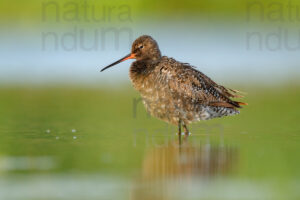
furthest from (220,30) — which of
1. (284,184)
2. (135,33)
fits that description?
(284,184)

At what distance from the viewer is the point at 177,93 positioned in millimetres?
9906

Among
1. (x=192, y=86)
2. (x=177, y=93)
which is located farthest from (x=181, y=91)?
(x=192, y=86)

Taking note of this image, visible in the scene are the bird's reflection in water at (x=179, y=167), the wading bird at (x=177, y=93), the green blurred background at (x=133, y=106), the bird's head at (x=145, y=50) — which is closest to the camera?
the bird's reflection in water at (x=179, y=167)

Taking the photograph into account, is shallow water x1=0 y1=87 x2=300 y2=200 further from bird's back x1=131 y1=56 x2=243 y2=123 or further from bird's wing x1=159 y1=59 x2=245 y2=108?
bird's wing x1=159 y1=59 x2=245 y2=108

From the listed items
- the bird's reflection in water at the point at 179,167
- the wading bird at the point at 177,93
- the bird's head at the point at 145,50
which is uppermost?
the bird's head at the point at 145,50

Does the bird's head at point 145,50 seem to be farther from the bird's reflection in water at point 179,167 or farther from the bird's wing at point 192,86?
the bird's reflection in water at point 179,167

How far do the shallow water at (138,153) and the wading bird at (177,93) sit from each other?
30 cm

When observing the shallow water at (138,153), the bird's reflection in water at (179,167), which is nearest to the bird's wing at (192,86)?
the shallow water at (138,153)

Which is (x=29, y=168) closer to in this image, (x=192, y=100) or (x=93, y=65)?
(x=192, y=100)

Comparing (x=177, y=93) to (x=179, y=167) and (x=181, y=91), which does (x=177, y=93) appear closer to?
(x=181, y=91)

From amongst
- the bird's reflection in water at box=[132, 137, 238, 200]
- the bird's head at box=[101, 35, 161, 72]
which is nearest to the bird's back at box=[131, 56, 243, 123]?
the bird's head at box=[101, 35, 161, 72]

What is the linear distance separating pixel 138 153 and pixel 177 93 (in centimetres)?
157

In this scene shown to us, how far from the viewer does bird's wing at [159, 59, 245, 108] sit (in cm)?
987

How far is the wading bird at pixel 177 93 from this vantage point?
388 inches
